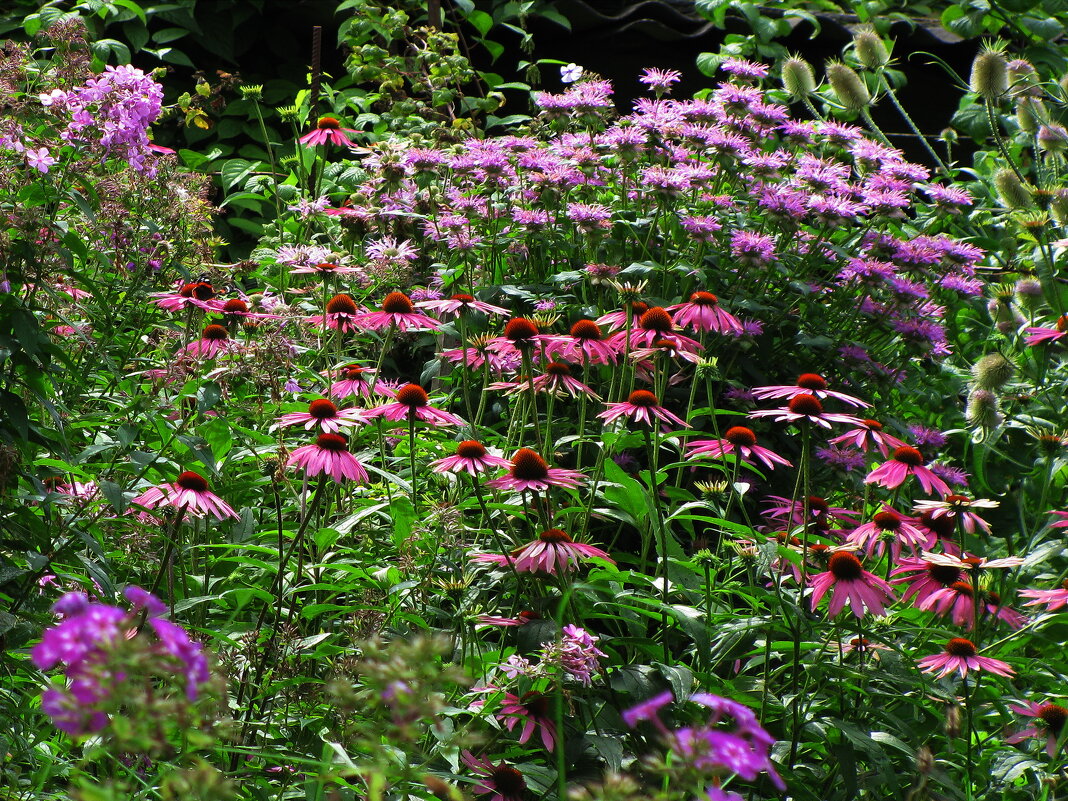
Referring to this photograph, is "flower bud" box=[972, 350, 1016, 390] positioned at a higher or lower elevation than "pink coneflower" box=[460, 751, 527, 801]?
higher

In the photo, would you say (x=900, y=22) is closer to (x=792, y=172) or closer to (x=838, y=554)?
(x=792, y=172)

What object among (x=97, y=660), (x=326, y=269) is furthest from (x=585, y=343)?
(x=97, y=660)

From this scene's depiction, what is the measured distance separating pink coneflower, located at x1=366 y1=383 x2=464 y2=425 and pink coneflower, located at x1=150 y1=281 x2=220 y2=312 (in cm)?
46

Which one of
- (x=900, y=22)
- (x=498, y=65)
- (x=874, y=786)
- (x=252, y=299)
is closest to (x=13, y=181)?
(x=252, y=299)

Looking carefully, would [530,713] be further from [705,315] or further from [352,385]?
[705,315]

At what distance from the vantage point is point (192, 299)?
6.82 ft

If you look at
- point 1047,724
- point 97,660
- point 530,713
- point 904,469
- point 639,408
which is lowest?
point 1047,724

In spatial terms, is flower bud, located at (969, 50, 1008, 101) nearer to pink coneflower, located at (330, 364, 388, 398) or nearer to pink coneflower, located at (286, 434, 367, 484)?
pink coneflower, located at (330, 364, 388, 398)

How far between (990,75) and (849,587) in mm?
1977

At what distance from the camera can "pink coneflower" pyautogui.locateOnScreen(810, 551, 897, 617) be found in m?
1.59

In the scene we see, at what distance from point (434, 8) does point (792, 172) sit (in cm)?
202

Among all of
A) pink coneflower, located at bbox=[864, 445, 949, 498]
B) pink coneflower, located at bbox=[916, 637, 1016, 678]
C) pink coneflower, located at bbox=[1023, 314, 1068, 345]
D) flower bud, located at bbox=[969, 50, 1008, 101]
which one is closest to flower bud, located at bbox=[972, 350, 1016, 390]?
pink coneflower, located at bbox=[1023, 314, 1068, 345]

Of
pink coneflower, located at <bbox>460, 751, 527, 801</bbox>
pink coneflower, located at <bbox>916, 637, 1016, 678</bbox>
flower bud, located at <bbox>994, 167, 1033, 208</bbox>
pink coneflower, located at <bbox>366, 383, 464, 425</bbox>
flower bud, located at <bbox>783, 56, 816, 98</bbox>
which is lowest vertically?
pink coneflower, located at <bbox>916, 637, 1016, 678</bbox>

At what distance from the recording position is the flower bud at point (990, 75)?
2.97m
